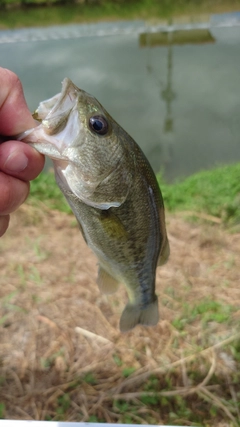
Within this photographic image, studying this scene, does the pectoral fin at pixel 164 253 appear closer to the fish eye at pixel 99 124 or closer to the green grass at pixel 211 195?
the fish eye at pixel 99 124

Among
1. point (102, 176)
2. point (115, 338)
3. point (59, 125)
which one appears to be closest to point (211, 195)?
point (115, 338)

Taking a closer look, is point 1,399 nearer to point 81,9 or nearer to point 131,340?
point 131,340

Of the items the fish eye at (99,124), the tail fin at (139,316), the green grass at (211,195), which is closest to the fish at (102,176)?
the fish eye at (99,124)

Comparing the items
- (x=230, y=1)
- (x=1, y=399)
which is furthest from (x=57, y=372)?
(x=230, y=1)

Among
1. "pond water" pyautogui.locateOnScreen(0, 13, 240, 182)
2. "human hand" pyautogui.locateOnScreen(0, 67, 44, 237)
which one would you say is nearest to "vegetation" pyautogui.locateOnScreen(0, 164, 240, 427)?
"human hand" pyautogui.locateOnScreen(0, 67, 44, 237)

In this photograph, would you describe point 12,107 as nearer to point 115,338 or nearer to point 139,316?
point 139,316

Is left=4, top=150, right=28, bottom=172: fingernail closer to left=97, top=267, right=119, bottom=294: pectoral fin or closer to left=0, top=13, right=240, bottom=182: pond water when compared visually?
left=97, top=267, right=119, bottom=294: pectoral fin

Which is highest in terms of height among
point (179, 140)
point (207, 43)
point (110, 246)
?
point (110, 246)
